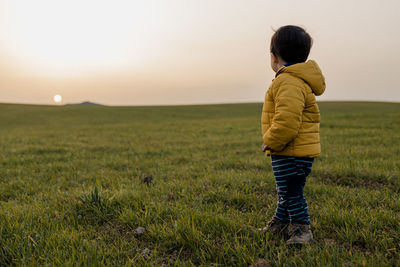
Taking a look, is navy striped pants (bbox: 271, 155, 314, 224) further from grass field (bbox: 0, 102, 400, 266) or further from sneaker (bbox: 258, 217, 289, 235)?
grass field (bbox: 0, 102, 400, 266)

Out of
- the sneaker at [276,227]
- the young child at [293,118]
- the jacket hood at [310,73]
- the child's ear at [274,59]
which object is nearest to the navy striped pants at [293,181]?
the young child at [293,118]

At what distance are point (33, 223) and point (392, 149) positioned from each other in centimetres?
858

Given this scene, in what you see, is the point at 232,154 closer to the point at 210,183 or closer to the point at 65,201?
the point at 210,183

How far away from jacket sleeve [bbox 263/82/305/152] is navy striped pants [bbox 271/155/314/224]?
0.88ft

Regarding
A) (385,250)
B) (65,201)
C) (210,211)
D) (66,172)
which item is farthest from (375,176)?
(66,172)

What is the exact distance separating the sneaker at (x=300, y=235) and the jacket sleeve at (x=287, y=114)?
0.91 m

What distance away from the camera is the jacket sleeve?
2.46 meters

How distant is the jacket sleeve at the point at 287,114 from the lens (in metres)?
2.46

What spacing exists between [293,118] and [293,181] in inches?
27.2

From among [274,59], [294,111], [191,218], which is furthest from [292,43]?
[191,218]

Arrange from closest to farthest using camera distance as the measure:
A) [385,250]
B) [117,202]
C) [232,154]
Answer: [385,250] → [117,202] → [232,154]

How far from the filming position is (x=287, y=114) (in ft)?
8.05

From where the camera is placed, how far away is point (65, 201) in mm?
3877

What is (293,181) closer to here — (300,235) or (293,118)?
(300,235)
